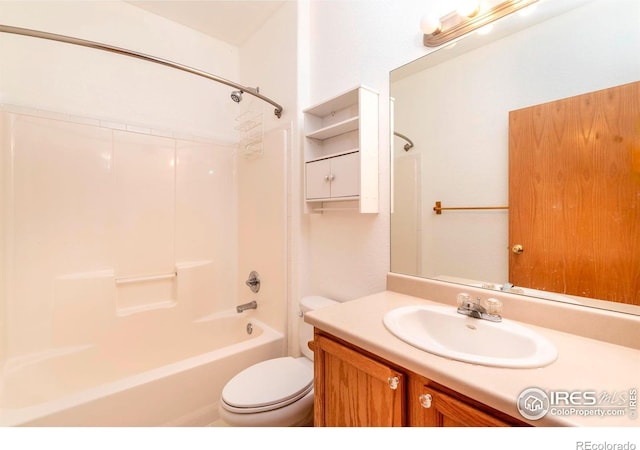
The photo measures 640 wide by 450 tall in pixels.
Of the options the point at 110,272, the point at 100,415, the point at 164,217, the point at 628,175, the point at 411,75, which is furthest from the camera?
the point at 164,217

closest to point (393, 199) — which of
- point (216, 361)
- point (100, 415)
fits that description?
point (216, 361)

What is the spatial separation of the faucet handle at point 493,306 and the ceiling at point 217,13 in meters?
2.04

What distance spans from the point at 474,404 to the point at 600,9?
1136mm

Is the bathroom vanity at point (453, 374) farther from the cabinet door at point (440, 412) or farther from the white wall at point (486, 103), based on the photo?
the white wall at point (486, 103)

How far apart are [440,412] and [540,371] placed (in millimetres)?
233

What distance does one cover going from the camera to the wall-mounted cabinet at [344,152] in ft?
4.10

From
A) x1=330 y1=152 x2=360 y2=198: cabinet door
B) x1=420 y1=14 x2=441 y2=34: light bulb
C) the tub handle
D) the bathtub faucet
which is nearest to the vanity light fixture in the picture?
x1=420 y1=14 x2=441 y2=34: light bulb

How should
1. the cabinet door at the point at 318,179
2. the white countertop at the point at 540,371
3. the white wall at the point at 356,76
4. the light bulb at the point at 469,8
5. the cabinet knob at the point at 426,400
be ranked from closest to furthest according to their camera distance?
the white countertop at the point at 540,371
the cabinet knob at the point at 426,400
the light bulb at the point at 469,8
the white wall at the point at 356,76
the cabinet door at the point at 318,179

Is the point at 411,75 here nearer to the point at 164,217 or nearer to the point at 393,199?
the point at 393,199

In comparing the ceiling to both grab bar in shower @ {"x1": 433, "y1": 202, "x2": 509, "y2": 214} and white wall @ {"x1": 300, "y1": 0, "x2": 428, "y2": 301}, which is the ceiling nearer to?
white wall @ {"x1": 300, "y1": 0, "x2": 428, "y2": 301}

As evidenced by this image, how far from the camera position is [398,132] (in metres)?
1.26

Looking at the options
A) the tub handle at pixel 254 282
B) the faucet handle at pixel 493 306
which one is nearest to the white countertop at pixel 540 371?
the faucet handle at pixel 493 306

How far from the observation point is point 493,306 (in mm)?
861

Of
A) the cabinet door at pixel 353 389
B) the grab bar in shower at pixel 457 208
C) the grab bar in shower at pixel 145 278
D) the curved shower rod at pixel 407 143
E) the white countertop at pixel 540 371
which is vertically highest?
the curved shower rod at pixel 407 143
